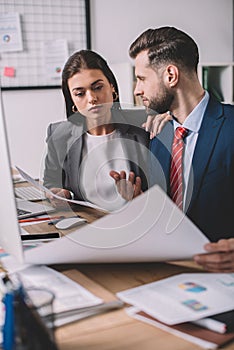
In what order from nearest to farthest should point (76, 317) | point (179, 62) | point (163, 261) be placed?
point (76, 317) → point (163, 261) → point (179, 62)

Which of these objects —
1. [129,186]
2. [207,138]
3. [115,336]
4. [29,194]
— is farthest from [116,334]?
[29,194]

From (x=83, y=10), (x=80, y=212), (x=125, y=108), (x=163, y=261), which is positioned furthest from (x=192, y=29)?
(x=163, y=261)

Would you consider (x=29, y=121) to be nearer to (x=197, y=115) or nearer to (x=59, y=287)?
(x=197, y=115)

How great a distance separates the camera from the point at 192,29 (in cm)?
342

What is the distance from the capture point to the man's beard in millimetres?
1325

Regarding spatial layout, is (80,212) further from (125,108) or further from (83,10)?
(83,10)

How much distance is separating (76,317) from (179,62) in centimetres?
Result: 81

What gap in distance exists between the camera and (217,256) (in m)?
0.84

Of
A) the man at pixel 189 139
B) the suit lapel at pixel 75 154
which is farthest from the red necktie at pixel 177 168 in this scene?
the suit lapel at pixel 75 154

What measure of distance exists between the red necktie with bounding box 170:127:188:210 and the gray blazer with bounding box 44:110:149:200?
0.09 metres

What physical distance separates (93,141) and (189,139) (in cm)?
28

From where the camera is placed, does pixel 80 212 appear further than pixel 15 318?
Yes

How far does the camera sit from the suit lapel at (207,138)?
1.26 meters

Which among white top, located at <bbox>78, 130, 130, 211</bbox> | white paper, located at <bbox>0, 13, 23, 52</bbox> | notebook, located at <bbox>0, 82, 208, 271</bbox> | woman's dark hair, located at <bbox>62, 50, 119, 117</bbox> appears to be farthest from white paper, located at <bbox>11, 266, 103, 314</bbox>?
white paper, located at <bbox>0, 13, 23, 52</bbox>
